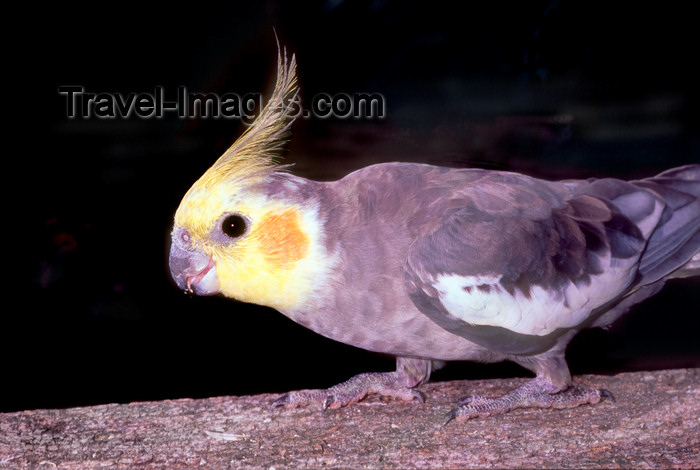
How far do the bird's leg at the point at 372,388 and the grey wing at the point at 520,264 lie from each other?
1.11ft

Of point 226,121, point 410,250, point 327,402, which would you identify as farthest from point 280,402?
point 226,121

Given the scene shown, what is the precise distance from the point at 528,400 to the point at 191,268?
3.26 feet

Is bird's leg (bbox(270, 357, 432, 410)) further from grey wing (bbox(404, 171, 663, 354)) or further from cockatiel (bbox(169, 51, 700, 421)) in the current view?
grey wing (bbox(404, 171, 663, 354))

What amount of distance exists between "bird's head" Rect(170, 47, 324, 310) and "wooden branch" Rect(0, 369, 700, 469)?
0.39 m

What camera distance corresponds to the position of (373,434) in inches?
74.2

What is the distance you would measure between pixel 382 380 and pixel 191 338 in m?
0.77

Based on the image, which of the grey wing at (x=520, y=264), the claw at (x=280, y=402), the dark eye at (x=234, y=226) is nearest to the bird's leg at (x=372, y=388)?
the claw at (x=280, y=402)

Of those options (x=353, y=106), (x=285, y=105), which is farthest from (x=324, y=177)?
(x=285, y=105)

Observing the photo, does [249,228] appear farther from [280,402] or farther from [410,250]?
[280,402]

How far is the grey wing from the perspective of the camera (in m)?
1.74

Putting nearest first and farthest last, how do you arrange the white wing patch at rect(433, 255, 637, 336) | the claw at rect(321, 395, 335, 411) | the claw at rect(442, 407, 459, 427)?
the white wing patch at rect(433, 255, 637, 336), the claw at rect(442, 407, 459, 427), the claw at rect(321, 395, 335, 411)

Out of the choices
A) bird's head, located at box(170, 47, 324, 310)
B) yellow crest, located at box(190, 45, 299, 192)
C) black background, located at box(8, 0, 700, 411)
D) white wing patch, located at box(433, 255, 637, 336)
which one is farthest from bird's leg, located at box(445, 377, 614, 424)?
yellow crest, located at box(190, 45, 299, 192)

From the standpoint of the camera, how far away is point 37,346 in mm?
2381

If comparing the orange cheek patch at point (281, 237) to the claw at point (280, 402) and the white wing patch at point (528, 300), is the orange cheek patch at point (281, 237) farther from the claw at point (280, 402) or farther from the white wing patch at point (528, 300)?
the claw at point (280, 402)
